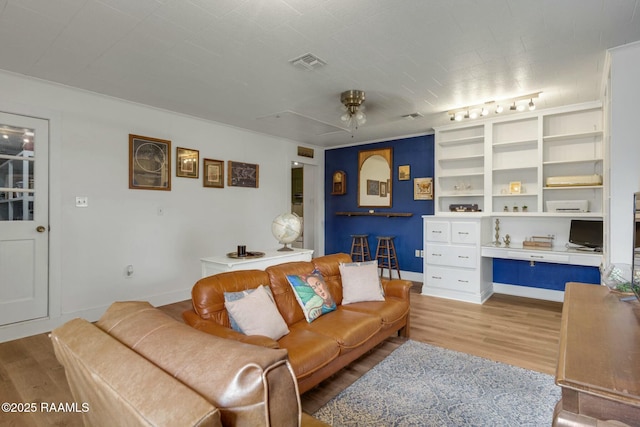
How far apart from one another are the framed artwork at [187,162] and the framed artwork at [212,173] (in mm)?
115

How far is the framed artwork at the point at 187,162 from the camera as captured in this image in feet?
14.3

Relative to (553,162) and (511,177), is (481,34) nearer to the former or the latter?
(553,162)

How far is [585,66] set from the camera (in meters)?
2.89

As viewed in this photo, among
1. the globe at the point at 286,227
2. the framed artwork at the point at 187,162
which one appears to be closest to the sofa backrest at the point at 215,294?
the globe at the point at 286,227

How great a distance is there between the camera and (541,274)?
175 inches

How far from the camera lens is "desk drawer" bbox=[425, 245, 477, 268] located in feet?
14.2

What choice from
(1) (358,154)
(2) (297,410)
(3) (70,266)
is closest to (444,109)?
(1) (358,154)

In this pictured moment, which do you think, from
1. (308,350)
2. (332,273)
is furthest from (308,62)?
(308,350)

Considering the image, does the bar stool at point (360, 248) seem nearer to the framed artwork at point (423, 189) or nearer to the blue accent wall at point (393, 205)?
the blue accent wall at point (393, 205)

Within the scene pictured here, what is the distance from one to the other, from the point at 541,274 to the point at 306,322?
3.68 metres

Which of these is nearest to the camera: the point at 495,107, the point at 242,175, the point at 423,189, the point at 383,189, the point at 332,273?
the point at 332,273

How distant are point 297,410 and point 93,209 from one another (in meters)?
3.75

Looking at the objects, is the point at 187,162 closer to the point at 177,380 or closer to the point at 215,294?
the point at 215,294

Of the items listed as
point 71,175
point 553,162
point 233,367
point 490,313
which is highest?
point 553,162
